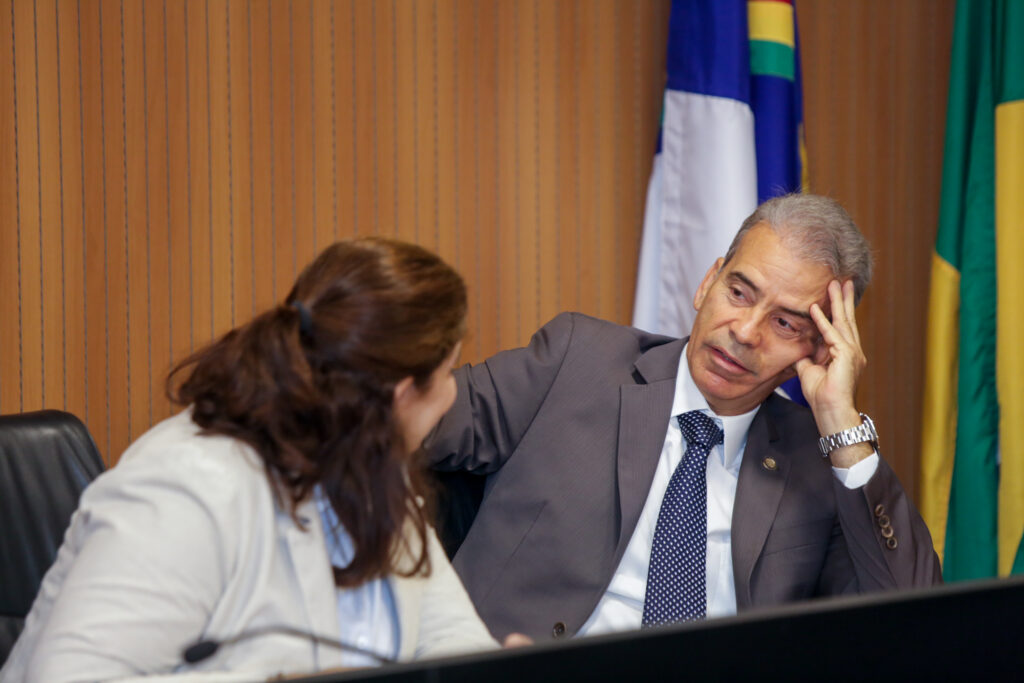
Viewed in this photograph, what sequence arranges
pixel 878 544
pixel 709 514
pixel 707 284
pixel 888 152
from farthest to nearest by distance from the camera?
pixel 888 152 < pixel 707 284 < pixel 709 514 < pixel 878 544

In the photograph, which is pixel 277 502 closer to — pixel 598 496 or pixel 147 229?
pixel 598 496

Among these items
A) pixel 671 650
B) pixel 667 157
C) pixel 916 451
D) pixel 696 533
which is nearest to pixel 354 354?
pixel 671 650

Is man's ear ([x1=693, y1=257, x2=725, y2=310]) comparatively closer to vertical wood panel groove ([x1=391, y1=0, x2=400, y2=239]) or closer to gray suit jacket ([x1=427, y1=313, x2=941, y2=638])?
gray suit jacket ([x1=427, y1=313, x2=941, y2=638])

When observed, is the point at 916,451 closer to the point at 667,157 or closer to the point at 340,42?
the point at 667,157

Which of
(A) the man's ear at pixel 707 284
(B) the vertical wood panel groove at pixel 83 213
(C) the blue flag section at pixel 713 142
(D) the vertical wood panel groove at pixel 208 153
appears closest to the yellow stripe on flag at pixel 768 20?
(C) the blue flag section at pixel 713 142

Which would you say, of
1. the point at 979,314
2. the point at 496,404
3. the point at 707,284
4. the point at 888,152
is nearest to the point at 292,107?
the point at 496,404

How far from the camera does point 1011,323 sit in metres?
2.45

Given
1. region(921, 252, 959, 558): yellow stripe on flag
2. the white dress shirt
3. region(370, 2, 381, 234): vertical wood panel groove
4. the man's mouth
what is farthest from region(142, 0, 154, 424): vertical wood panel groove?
region(921, 252, 959, 558): yellow stripe on flag

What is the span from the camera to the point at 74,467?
1463mm

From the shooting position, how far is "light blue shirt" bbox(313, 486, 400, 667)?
1.12 meters

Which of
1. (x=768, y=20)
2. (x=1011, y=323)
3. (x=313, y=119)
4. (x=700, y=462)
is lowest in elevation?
(x=700, y=462)

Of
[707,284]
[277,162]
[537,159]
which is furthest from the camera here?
[537,159]

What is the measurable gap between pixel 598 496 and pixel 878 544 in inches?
18.9

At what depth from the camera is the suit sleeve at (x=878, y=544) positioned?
1662 millimetres
